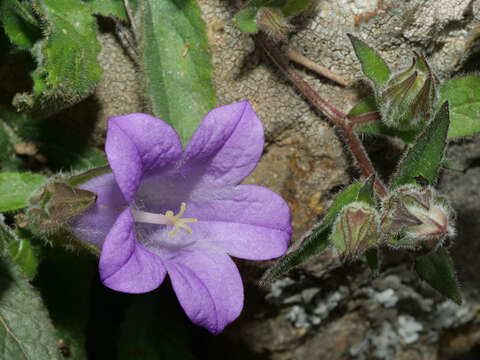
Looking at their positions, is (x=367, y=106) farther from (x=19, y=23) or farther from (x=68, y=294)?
(x=68, y=294)

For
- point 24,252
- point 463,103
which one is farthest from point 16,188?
point 463,103

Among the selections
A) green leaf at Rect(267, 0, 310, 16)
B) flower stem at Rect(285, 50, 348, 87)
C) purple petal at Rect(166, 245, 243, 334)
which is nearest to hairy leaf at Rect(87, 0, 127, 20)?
green leaf at Rect(267, 0, 310, 16)

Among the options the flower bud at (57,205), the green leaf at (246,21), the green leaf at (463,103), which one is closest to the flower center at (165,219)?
the flower bud at (57,205)

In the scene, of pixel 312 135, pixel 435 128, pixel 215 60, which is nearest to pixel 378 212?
pixel 435 128

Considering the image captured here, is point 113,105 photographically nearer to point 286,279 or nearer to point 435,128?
point 286,279

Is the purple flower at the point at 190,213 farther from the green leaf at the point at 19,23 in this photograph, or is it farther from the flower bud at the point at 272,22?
the green leaf at the point at 19,23

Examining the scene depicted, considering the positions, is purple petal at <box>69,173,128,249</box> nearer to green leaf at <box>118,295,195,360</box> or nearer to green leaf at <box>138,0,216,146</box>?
green leaf at <box>138,0,216,146</box>
